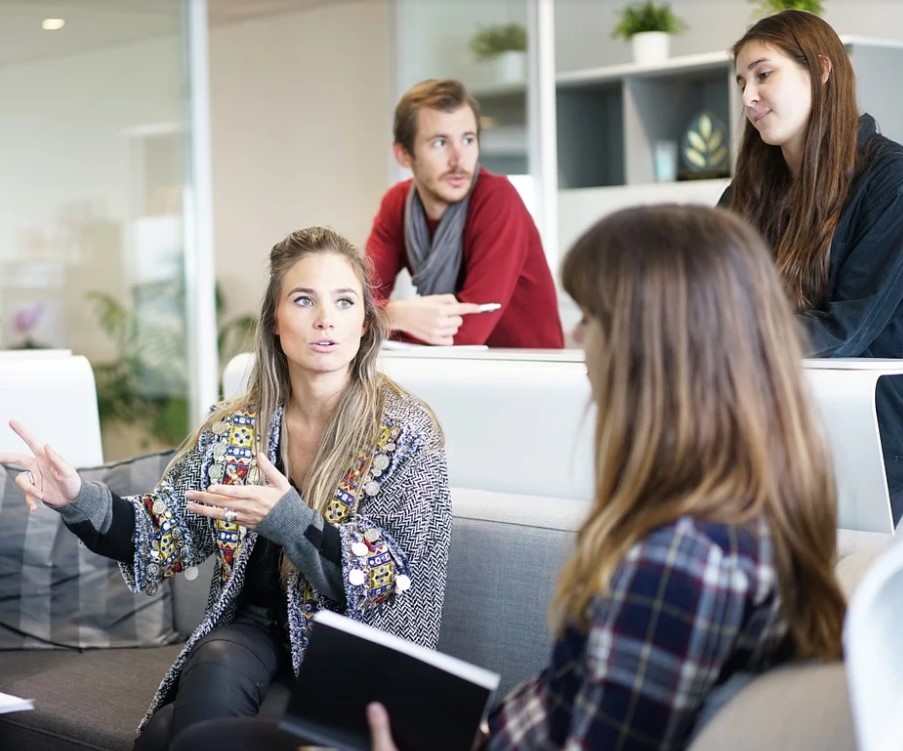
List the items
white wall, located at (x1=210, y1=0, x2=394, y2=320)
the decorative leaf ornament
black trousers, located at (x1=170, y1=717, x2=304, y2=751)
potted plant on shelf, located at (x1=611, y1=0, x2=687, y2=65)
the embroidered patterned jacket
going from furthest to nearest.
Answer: white wall, located at (x1=210, y1=0, x2=394, y2=320) < potted plant on shelf, located at (x1=611, y1=0, x2=687, y2=65) < the decorative leaf ornament < the embroidered patterned jacket < black trousers, located at (x1=170, y1=717, x2=304, y2=751)

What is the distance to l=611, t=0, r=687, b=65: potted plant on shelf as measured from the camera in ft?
16.1

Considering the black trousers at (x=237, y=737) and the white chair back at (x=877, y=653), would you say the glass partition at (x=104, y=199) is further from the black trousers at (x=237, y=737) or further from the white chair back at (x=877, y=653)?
the white chair back at (x=877, y=653)

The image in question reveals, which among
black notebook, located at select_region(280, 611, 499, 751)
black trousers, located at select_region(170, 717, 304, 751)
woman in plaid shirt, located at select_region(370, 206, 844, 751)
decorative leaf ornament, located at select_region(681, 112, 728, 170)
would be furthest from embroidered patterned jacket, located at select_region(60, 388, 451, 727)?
decorative leaf ornament, located at select_region(681, 112, 728, 170)

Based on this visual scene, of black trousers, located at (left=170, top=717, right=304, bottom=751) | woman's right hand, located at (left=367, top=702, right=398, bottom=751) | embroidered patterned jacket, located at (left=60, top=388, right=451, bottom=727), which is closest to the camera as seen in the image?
woman's right hand, located at (left=367, top=702, right=398, bottom=751)

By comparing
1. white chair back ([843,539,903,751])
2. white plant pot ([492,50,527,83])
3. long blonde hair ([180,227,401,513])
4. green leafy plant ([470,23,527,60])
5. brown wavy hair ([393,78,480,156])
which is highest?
green leafy plant ([470,23,527,60])

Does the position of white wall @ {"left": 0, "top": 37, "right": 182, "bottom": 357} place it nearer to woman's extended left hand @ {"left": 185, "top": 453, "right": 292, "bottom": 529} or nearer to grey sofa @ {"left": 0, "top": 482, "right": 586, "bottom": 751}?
grey sofa @ {"left": 0, "top": 482, "right": 586, "bottom": 751}

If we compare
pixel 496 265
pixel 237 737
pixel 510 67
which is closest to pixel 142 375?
pixel 510 67

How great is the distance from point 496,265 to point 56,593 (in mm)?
1146

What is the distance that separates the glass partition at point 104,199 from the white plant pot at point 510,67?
1.32 meters

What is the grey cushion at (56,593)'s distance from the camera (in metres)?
2.29

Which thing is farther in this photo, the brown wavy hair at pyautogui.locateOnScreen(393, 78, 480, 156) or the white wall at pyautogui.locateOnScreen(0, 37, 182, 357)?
the white wall at pyautogui.locateOnScreen(0, 37, 182, 357)

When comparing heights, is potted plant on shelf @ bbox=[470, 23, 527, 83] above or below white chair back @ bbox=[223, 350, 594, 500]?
above

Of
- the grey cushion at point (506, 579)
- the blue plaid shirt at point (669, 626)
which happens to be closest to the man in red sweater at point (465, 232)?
the grey cushion at point (506, 579)

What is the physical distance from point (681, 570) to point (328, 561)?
782 millimetres
